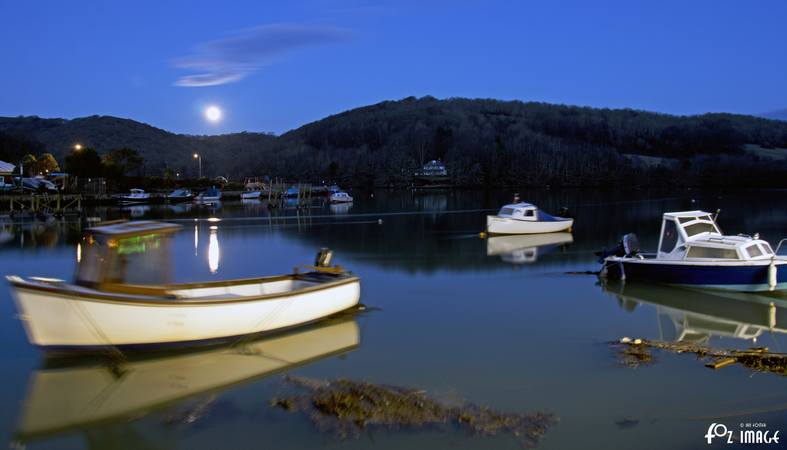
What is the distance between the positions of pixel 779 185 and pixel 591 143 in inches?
2383

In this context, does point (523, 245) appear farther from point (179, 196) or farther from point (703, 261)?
point (179, 196)

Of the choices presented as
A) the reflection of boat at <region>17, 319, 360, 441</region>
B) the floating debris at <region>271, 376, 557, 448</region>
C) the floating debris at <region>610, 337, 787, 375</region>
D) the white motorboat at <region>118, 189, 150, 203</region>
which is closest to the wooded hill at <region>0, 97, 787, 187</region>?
the white motorboat at <region>118, 189, 150, 203</region>

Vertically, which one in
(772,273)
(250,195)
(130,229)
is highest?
(130,229)

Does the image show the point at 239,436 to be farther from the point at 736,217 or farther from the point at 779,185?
the point at 779,185

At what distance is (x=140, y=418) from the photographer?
393 inches

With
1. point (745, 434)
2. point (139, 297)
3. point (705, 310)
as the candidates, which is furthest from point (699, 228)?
point (139, 297)

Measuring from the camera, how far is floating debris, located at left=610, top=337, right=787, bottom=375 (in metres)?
11.7

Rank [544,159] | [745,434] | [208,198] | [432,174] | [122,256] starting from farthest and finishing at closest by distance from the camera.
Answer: [544,159], [432,174], [208,198], [122,256], [745,434]

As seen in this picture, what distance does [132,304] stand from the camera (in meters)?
11.8

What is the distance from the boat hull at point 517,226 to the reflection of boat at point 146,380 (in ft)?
80.2

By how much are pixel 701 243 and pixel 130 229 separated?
625 inches

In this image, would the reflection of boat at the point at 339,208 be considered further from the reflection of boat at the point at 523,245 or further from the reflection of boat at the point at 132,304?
the reflection of boat at the point at 132,304

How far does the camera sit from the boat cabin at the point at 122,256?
12.4 m

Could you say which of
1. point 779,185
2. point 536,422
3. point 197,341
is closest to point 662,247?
point 536,422
